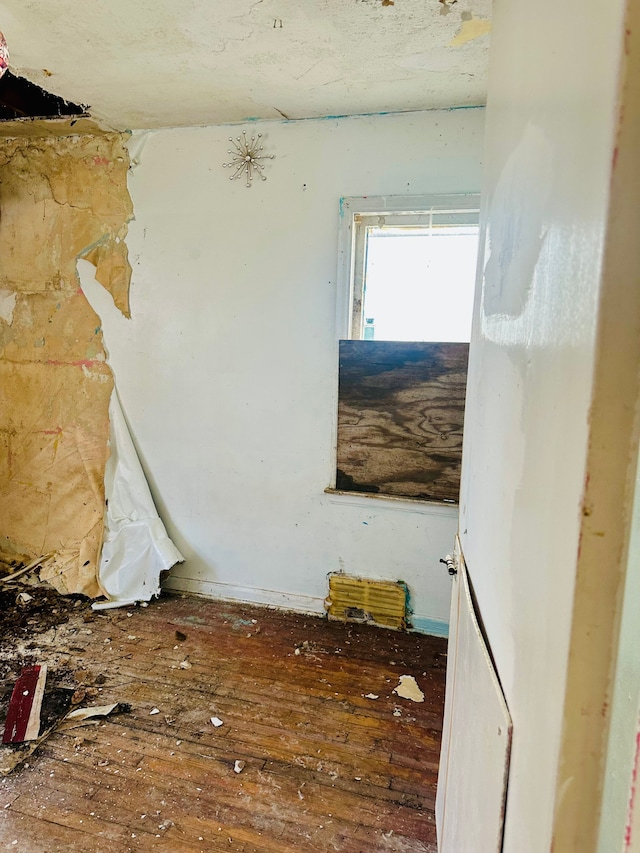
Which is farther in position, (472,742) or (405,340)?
(405,340)

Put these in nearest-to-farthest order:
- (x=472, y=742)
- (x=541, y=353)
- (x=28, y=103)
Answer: (x=541, y=353) < (x=472, y=742) < (x=28, y=103)

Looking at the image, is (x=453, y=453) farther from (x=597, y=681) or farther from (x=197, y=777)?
(x=597, y=681)

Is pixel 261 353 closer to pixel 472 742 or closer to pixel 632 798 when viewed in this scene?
pixel 472 742

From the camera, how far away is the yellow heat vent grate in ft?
8.25

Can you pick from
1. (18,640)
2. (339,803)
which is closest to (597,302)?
(339,803)

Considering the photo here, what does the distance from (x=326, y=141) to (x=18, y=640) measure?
2.85 meters

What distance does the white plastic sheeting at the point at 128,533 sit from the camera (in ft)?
8.91

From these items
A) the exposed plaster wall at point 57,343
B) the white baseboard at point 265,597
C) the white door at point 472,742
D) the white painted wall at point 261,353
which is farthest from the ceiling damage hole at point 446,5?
the white baseboard at point 265,597

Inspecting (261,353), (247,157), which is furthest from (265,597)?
(247,157)

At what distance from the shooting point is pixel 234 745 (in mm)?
1764

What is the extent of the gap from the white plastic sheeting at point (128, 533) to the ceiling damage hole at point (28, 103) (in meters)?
1.40

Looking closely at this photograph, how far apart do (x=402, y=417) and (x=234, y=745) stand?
154 cm

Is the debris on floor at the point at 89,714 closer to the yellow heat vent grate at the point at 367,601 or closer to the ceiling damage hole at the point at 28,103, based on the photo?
the yellow heat vent grate at the point at 367,601

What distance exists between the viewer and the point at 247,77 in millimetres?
1965
